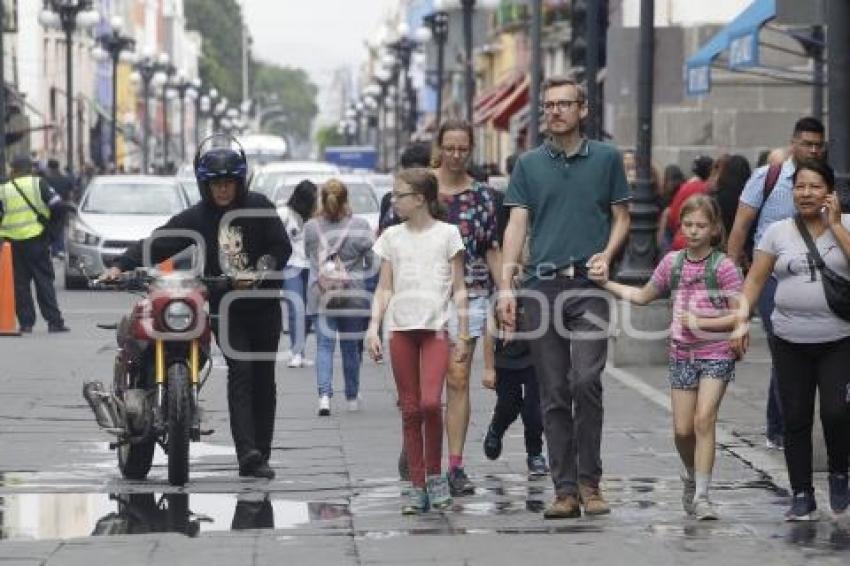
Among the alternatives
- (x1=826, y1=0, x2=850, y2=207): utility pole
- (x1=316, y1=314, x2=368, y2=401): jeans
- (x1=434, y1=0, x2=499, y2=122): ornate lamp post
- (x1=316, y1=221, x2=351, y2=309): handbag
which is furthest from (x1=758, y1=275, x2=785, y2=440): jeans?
(x1=434, y1=0, x2=499, y2=122): ornate lamp post

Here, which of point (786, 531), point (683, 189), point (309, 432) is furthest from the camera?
point (683, 189)

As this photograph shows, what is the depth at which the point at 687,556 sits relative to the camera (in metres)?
9.77

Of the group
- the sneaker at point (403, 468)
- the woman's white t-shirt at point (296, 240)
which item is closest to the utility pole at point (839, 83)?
the sneaker at point (403, 468)

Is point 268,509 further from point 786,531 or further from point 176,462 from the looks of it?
point 786,531

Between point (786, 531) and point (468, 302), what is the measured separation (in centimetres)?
212

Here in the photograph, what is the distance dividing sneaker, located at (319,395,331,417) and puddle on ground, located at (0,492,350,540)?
4200 mm

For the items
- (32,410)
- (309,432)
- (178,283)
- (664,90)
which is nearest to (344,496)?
(178,283)

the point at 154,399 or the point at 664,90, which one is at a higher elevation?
the point at 664,90

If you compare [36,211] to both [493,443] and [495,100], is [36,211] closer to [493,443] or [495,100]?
[493,443]

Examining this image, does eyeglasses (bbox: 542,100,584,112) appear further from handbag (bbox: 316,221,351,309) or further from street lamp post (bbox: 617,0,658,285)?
street lamp post (bbox: 617,0,658,285)

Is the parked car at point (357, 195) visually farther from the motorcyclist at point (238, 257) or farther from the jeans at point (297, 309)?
the motorcyclist at point (238, 257)

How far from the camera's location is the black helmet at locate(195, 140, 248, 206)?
40.7 feet

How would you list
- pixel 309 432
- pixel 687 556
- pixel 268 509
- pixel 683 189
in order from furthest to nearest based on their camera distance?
1. pixel 683 189
2. pixel 309 432
3. pixel 268 509
4. pixel 687 556

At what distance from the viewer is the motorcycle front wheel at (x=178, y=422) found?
1194cm
